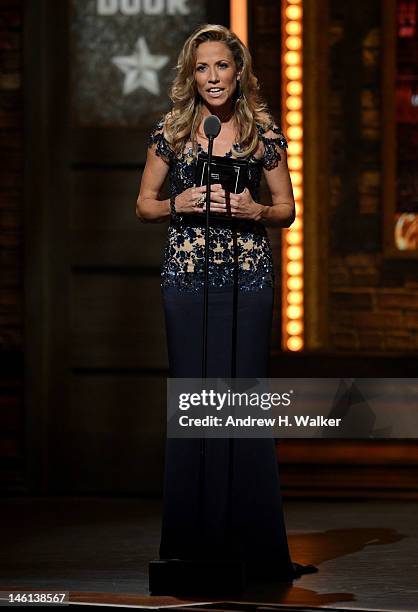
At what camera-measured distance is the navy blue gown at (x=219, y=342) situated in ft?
15.7

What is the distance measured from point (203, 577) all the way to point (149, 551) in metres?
0.95

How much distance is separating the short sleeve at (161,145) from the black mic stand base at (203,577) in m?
1.22

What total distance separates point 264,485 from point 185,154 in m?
1.05

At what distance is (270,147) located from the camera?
15.8 feet

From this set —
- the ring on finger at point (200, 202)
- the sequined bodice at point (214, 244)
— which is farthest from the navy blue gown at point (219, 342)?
the ring on finger at point (200, 202)

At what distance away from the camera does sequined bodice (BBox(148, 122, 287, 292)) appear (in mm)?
4789

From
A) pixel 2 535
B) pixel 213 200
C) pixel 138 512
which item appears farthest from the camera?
pixel 138 512

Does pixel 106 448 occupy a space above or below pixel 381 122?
below

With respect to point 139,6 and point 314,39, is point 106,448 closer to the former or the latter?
point 139,6

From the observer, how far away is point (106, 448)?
6.81 meters

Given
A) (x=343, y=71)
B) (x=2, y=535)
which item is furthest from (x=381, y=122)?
(x=2, y=535)

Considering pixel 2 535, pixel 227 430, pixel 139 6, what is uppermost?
pixel 139 6

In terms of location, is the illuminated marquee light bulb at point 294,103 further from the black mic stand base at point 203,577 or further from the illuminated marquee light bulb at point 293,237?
the black mic stand base at point 203,577

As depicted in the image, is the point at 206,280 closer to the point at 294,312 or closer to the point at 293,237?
the point at 293,237
